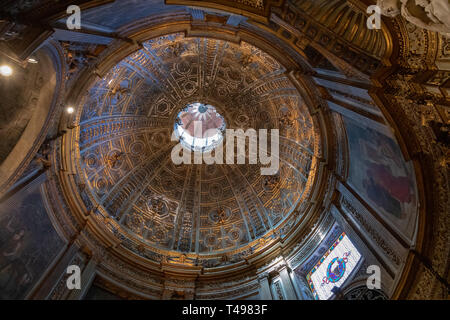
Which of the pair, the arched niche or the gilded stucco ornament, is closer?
the gilded stucco ornament

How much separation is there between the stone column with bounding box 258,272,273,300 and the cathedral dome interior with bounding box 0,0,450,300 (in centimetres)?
7

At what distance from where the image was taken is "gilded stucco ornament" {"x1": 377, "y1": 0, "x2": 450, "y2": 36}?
4668 millimetres

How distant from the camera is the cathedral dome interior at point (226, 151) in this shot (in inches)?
275

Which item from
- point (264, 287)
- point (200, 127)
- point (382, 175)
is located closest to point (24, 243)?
point (264, 287)

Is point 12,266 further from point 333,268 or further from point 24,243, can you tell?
point 333,268

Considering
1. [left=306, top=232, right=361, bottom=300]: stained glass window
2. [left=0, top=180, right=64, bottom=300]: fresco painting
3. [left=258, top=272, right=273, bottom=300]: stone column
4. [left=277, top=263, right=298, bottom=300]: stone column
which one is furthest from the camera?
[left=258, top=272, right=273, bottom=300]: stone column

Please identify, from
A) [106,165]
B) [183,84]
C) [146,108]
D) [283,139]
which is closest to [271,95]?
[283,139]

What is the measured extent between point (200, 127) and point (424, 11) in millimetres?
18184

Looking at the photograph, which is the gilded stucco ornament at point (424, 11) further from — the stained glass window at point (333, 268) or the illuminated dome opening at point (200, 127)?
the illuminated dome opening at point (200, 127)

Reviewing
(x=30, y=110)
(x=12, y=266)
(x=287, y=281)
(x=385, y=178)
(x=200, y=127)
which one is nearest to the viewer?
(x=12, y=266)

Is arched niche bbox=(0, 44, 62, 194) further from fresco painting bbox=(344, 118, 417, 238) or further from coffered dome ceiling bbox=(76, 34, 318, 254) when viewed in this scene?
fresco painting bbox=(344, 118, 417, 238)

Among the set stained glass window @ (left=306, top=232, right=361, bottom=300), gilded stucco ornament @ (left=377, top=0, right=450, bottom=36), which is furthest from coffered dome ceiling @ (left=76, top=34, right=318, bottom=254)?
gilded stucco ornament @ (left=377, top=0, right=450, bottom=36)

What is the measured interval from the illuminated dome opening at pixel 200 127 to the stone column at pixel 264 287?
10.0m

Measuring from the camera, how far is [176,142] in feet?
66.8
